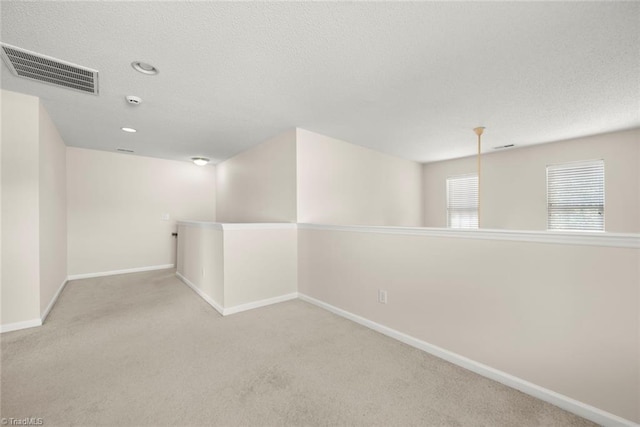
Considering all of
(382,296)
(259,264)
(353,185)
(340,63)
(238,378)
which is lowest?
(238,378)

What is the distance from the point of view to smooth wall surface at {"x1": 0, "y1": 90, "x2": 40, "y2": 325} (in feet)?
8.35

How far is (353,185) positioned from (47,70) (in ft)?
12.5

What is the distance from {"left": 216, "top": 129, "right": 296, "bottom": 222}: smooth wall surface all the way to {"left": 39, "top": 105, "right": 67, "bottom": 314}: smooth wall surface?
259 cm

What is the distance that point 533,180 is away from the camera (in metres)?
4.58

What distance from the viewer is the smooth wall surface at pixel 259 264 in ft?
10.0

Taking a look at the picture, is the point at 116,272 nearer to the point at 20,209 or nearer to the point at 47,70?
the point at 20,209

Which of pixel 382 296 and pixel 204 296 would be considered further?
pixel 204 296

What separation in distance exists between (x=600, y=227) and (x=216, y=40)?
19.1ft

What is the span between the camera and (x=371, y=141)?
4320 millimetres

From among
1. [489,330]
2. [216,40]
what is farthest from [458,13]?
[489,330]

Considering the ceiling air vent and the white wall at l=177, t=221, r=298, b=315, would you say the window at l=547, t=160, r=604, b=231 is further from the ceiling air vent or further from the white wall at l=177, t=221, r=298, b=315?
the ceiling air vent

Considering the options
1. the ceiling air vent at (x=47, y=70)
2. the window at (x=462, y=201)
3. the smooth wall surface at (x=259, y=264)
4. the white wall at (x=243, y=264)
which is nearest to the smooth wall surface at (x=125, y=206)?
the white wall at (x=243, y=264)

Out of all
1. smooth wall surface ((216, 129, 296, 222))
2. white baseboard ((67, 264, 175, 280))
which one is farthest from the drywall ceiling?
white baseboard ((67, 264, 175, 280))

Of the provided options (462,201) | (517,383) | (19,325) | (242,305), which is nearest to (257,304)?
(242,305)
